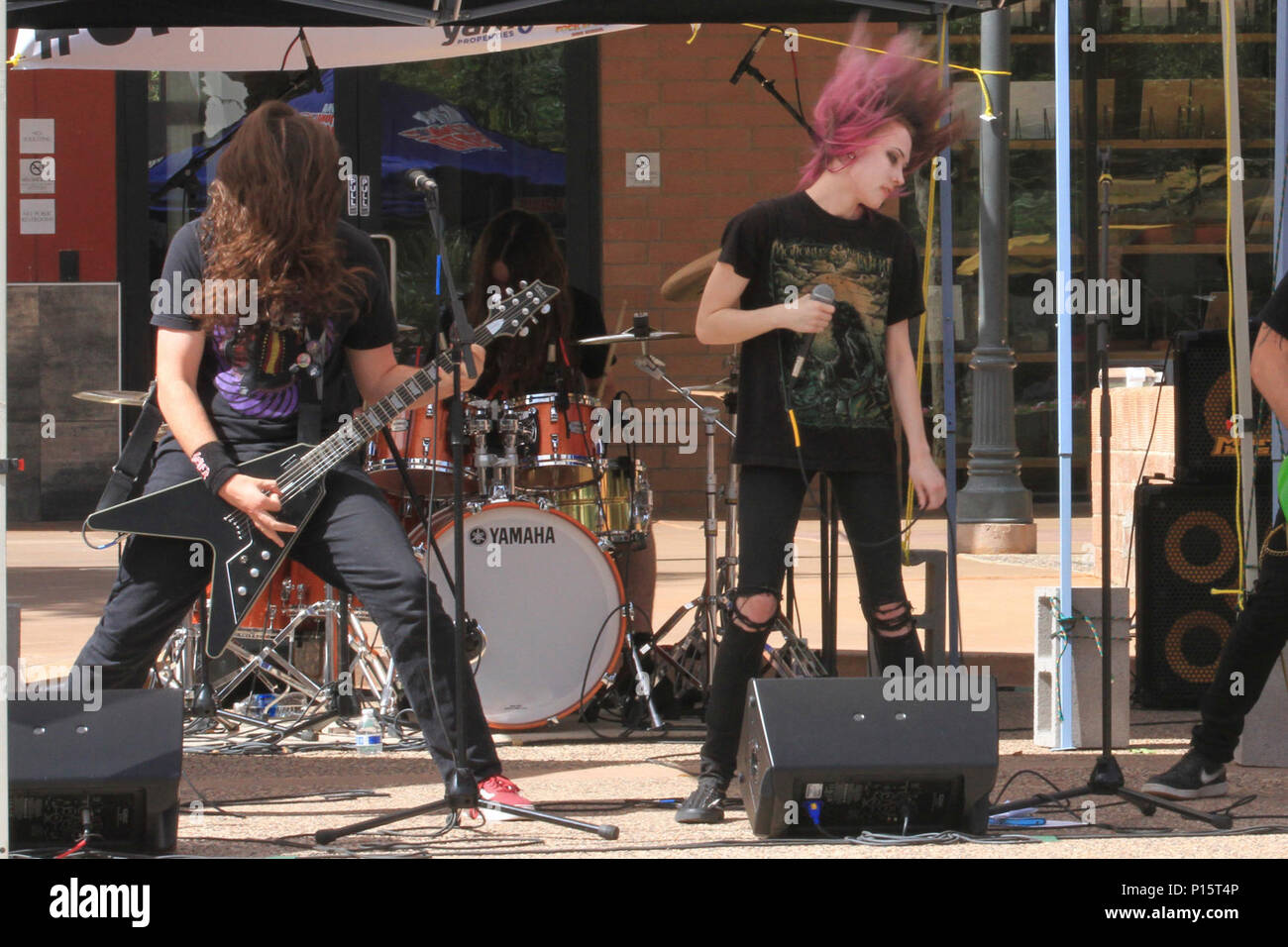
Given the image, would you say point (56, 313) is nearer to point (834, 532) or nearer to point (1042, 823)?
point (834, 532)

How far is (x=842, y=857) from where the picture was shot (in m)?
4.39

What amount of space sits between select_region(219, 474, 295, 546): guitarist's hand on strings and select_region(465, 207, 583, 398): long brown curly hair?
6.81ft

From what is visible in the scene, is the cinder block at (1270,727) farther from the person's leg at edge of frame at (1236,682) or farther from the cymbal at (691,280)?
the cymbal at (691,280)

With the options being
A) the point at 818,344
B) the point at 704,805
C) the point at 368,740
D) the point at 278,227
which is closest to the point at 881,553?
the point at 818,344

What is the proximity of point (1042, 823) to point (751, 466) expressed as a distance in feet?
4.27

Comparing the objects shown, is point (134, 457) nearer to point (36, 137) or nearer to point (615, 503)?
point (615, 503)

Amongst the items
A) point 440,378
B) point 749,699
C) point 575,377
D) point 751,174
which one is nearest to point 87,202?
point 751,174

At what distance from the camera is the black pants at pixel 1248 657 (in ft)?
17.0

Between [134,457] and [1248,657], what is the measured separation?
339 centimetres

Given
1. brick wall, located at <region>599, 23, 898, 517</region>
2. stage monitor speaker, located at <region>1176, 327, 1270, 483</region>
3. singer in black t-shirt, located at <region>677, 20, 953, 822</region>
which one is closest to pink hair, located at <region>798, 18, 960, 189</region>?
singer in black t-shirt, located at <region>677, 20, 953, 822</region>

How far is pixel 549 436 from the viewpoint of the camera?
654 centimetres

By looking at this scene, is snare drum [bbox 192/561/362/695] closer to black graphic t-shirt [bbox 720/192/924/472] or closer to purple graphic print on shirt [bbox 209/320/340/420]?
purple graphic print on shirt [bbox 209/320/340/420]

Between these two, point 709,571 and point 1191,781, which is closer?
point 1191,781

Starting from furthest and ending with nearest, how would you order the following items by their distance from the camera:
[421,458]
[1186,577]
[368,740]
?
[1186,577] < [421,458] < [368,740]
